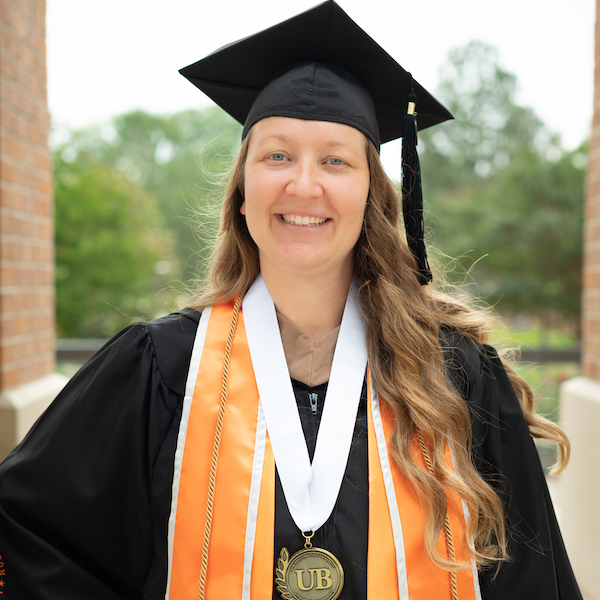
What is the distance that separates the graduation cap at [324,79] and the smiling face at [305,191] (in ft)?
0.19

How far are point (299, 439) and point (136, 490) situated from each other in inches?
19.0

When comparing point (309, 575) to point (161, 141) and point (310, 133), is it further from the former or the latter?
point (161, 141)

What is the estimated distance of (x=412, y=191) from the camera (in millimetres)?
1880

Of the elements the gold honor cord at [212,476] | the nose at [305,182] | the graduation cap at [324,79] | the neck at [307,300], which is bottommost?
the gold honor cord at [212,476]

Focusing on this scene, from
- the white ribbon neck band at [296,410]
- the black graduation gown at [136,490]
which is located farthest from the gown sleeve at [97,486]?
the white ribbon neck band at [296,410]

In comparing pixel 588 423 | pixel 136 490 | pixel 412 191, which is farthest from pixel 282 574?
pixel 588 423

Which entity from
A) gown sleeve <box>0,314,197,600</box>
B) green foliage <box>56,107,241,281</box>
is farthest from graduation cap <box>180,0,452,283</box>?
green foliage <box>56,107,241,281</box>

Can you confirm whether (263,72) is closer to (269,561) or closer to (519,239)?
(269,561)

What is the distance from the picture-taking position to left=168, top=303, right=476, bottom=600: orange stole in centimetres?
153

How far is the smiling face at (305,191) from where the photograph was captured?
1675 millimetres

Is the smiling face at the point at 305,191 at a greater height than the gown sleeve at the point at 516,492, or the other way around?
the smiling face at the point at 305,191

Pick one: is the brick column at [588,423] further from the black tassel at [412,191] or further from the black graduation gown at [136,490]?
the black tassel at [412,191]

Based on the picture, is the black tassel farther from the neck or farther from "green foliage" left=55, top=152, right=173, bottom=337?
"green foliage" left=55, top=152, right=173, bottom=337

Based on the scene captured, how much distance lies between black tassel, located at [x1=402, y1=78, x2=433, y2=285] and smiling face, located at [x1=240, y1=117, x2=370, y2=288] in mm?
198
